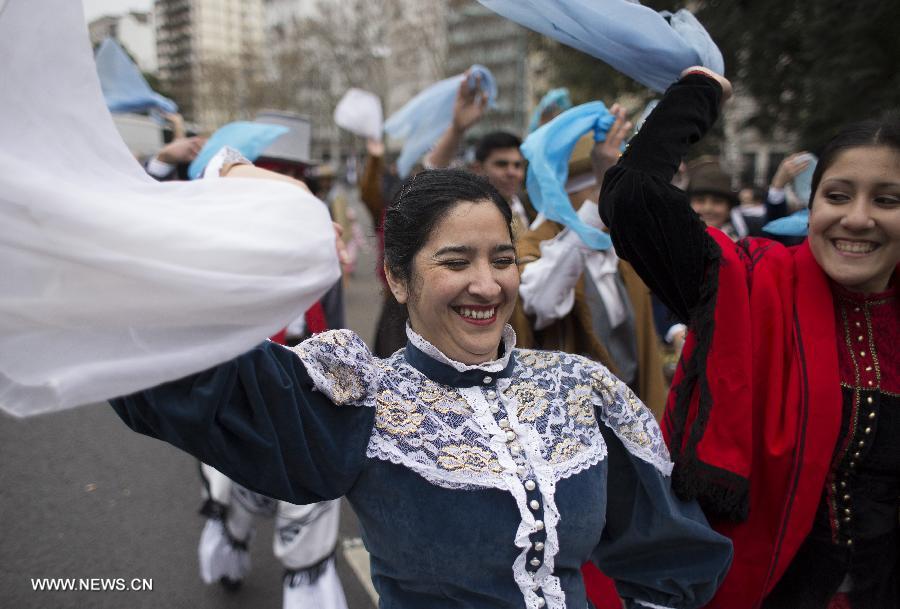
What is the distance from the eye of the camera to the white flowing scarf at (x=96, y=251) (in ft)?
3.23

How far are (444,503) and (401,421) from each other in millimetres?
183

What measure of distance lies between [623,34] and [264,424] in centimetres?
118

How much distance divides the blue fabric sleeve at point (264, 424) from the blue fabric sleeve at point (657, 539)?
0.64 meters

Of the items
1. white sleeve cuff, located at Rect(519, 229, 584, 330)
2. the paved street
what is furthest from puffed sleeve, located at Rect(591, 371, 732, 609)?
the paved street

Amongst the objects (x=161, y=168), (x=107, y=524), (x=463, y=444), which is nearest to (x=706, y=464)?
(x=463, y=444)

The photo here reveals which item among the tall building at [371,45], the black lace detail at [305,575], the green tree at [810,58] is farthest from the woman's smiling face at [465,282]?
the tall building at [371,45]

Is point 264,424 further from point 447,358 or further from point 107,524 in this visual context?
point 107,524

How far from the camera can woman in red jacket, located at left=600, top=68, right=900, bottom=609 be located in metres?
1.69

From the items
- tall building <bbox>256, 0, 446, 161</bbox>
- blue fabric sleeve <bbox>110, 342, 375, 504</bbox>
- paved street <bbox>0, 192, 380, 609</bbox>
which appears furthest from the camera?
tall building <bbox>256, 0, 446, 161</bbox>

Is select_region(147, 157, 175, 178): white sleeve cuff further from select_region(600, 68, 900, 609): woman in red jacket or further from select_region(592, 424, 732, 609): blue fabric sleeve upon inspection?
select_region(592, 424, 732, 609): blue fabric sleeve

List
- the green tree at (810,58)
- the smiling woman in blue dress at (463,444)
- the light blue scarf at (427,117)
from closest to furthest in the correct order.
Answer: the smiling woman in blue dress at (463,444)
the light blue scarf at (427,117)
the green tree at (810,58)

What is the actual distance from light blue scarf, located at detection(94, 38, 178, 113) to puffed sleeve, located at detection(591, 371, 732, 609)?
382 cm

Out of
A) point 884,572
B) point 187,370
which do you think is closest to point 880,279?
point 884,572

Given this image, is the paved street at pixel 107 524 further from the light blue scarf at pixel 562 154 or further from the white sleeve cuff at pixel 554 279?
the light blue scarf at pixel 562 154
